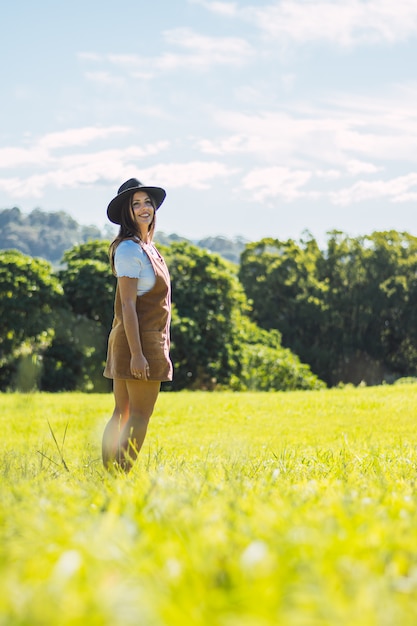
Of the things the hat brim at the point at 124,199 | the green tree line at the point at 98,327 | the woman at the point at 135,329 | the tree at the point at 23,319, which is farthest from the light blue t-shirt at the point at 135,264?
the tree at the point at 23,319

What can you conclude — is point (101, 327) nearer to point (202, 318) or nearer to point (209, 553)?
point (202, 318)

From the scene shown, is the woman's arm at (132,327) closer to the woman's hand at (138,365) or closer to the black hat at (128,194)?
the woman's hand at (138,365)

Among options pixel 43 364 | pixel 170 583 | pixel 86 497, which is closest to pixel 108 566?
pixel 170 583

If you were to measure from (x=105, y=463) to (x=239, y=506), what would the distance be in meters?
2.61

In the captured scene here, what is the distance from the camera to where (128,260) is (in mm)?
5031

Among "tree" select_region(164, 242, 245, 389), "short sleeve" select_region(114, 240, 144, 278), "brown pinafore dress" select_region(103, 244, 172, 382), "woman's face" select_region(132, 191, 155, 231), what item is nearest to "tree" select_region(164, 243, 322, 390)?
"tree" select_region(164, 242, 245, 389)

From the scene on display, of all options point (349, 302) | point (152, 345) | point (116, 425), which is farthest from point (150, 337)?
point (349, 302)

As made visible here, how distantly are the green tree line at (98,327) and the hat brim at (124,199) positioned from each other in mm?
12355

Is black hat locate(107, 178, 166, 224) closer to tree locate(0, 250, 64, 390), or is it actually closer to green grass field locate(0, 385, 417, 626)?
green grass field locate(0, 385, 417, 626)

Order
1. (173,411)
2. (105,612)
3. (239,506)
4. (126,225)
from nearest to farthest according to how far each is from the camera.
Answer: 1. (105,612)
2. (239,506)
3. (126,225)
4. (173,411)

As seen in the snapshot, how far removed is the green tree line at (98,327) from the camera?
17938mm

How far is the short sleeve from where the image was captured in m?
5.02

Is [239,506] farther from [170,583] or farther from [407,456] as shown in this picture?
[407,456]

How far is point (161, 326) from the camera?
5.23 metres
